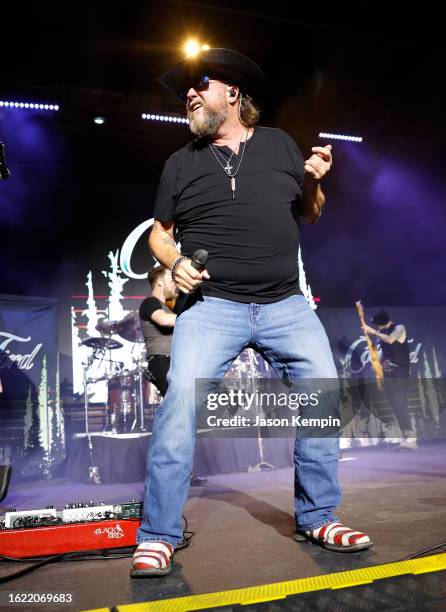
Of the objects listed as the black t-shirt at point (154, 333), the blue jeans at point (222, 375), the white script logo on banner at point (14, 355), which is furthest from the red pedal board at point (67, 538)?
the white script logo on banner at point (14, 355)

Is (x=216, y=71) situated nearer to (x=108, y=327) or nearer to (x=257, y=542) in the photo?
(x=257, y=542)

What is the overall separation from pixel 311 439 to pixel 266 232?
0.93 m

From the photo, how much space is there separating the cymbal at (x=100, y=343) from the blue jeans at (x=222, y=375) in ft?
16.6

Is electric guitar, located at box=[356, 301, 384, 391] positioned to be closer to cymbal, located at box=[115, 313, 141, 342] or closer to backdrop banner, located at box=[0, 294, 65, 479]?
cymbal, located at box=[115, 313, 141, 342]

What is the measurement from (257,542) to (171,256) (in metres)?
1.30

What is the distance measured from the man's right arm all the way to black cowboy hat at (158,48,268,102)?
71 cm

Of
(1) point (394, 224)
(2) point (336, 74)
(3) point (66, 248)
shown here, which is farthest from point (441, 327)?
(3) point (66, 248)

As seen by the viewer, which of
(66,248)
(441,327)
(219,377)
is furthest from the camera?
(441,327)

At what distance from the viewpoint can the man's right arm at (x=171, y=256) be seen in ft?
6.81

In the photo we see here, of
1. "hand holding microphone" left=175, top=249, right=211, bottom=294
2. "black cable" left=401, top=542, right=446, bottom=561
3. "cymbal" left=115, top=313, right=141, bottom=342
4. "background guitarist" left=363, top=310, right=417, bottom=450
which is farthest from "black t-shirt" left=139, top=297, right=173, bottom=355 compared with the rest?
"background guitarist" left=363, top=310, right=417, bottom=450

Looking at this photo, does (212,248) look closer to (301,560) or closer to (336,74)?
(301,560)

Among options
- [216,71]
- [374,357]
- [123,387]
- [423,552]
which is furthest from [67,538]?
[374,357]

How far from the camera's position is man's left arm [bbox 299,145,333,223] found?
233cm

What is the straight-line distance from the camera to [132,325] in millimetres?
7410
